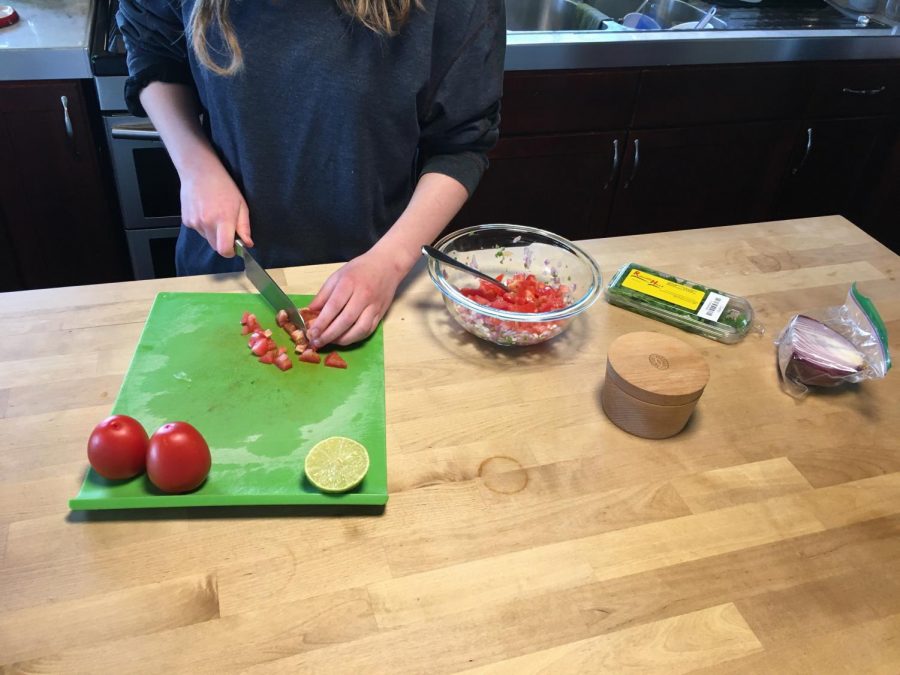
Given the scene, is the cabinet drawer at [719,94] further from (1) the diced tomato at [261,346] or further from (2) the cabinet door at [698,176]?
(1) the diced tomato at [261,346]

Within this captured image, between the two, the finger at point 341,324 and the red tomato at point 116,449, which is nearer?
the red tomato at point 116,449

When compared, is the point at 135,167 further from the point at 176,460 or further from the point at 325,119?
the point at 176,460

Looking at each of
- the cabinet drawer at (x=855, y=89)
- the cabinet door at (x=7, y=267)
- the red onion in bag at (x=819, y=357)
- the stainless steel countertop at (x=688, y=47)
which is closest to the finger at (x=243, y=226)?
the red onion in bag at (x=819, y=357)

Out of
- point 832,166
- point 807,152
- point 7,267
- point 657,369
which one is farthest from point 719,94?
point 7,267

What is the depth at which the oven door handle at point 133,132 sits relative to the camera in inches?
70.0

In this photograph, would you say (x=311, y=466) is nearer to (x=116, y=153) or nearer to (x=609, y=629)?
(x=609, y=629)

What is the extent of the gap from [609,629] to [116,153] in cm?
167

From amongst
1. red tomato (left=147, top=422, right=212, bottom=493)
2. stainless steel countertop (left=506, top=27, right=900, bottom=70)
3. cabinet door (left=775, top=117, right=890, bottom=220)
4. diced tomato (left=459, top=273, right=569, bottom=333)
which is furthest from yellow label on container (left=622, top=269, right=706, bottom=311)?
cabinet door (left=775, top=117, right=890, bottom=220)

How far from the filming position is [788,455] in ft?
3.00

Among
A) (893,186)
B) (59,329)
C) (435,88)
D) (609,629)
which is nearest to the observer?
(609,629)

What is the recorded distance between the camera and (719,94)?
6.97 feet

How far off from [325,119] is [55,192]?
1.12 meters

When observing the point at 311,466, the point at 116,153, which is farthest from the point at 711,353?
the point at 116,153

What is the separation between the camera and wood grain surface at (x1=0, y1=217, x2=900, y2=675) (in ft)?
2.23
